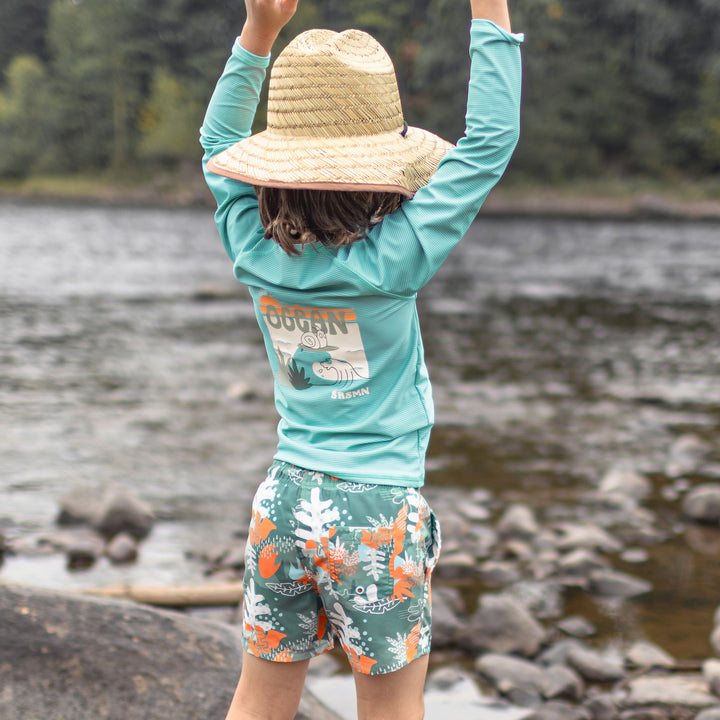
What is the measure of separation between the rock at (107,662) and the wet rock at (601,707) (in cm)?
124

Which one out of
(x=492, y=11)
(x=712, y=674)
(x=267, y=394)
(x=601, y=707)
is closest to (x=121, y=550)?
(x=601, y=707)

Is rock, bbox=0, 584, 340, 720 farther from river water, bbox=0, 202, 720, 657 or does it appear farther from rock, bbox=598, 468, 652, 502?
rock, bbox=598, 468, 652, 502

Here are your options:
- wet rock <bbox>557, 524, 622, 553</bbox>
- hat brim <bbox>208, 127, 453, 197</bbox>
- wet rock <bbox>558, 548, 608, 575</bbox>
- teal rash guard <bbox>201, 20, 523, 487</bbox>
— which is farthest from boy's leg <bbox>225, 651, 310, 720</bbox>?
wet rock <bbox>557, 524, 622, 553</bbox>

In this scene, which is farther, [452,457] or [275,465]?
[452,457]

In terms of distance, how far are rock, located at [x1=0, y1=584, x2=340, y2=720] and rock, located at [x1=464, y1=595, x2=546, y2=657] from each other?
1.43 meters

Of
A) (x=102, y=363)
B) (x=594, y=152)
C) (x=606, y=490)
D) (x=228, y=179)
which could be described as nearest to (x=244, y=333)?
(x=102, y=363)

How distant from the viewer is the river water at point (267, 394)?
5.95 metres

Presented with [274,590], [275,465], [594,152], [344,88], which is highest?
[344,88]

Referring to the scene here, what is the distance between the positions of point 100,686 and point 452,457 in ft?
17.2

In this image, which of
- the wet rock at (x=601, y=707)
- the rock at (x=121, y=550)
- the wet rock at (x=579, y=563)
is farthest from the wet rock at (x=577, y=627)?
the rock at (x=121, y=550)

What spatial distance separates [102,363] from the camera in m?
11.6

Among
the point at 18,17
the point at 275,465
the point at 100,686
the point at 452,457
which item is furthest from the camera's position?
the point at 18,17

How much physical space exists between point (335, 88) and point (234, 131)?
1.50 ft

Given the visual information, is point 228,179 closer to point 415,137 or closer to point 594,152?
point 415,137
